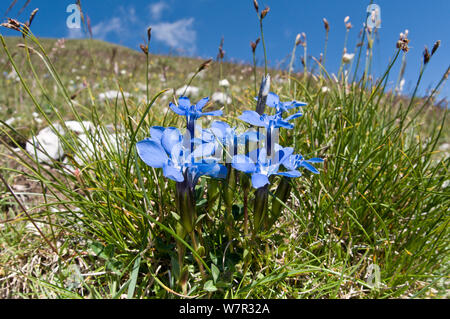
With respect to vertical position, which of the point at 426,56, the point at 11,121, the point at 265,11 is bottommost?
the point at 11,121

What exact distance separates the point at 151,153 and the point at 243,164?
1.07 feet

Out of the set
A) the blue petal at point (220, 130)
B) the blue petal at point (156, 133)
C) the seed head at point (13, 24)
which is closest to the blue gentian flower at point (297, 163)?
the blue petal at point (220, 130)

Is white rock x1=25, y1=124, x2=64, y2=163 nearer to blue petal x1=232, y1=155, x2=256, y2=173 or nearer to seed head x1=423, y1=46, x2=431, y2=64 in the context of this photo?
blue petal x1=232, y1=155, x2=256, y2=173

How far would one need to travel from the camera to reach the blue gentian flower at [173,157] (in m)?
1.04

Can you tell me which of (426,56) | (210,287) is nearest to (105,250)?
(210,287)

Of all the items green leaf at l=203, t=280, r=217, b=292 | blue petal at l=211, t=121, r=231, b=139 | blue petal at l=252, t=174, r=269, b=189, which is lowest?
green leaf at l=203, t=280, r=217, b=292

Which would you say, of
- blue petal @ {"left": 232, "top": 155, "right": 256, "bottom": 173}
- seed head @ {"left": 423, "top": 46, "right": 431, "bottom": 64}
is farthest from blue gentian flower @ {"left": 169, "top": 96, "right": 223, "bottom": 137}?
seed head @ {"left": 423, "top": 46, "right": 431, "bottom": 64}

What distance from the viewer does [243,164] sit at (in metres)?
1.08

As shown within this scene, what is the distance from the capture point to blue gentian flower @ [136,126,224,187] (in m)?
1.04

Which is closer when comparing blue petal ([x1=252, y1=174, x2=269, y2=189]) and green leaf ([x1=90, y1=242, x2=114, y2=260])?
blue petal ([x1=252, y1=174, x2=269, y2=189])

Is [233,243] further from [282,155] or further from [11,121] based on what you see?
[11,121]

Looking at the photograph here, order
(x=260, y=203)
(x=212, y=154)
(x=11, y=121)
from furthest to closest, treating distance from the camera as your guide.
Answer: (x=11, y=121) → (x=260, y=203) → (x=212, y=154)
